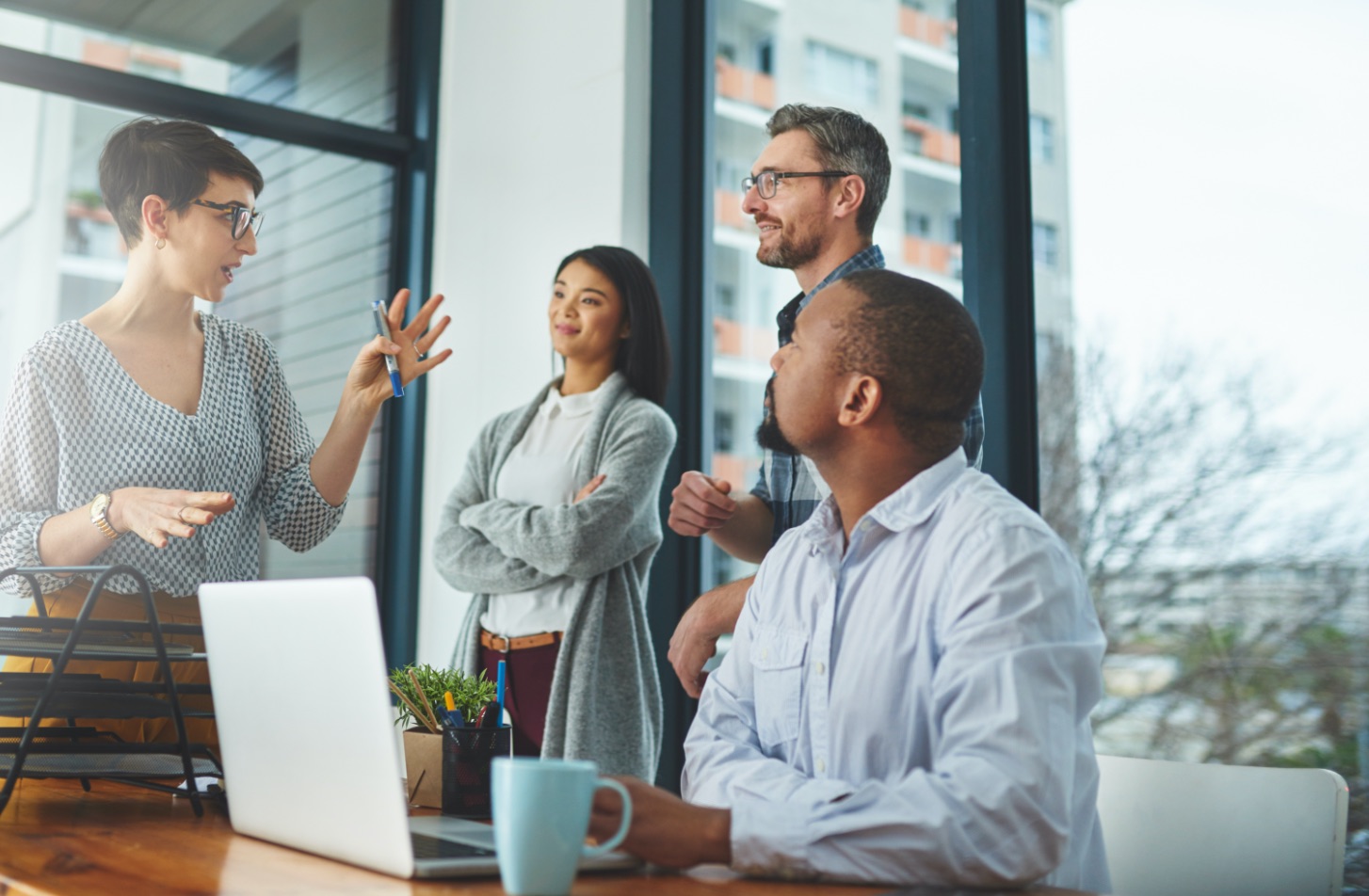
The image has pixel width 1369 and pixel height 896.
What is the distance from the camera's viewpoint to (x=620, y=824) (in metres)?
0.98

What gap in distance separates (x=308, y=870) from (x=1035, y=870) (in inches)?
23.2

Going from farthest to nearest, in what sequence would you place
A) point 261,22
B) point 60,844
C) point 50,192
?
point 261,22 → point 50,192 → point 60,844

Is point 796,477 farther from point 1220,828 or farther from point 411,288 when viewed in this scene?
point 411,288

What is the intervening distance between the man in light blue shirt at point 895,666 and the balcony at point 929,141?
4.25ft

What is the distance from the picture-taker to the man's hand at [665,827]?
0.98m

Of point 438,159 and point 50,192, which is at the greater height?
point 438,159

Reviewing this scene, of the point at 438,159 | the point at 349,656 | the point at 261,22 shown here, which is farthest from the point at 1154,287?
the point at 261,22

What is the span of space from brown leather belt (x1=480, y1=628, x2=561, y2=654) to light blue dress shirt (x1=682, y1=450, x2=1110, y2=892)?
1260 mm

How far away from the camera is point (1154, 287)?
7.24ft

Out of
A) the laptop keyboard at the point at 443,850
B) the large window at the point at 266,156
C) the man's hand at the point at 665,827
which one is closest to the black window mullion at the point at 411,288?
the large window at the point at 266,156

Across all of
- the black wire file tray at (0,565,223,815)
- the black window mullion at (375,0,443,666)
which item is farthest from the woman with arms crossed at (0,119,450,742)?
the black window mullion at (375,0,443,666)

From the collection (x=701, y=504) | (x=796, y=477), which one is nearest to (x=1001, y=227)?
(x=796, y=477)

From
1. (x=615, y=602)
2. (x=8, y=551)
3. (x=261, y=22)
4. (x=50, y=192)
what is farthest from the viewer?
(x=261, y=22)

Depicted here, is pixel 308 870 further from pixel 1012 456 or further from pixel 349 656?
pixel 1012 456
